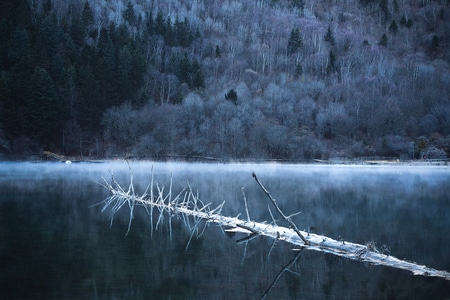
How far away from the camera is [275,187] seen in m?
33.5

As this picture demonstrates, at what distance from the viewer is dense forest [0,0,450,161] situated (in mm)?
73750

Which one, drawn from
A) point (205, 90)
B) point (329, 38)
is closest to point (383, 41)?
point (329, 38)

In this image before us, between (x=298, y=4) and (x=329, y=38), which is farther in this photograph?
(x=298, y=4)

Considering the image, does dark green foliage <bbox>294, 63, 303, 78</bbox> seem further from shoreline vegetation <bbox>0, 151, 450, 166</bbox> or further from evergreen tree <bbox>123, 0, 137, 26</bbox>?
evergreen tree <bbox>123, 0, 137, 26</bbox>

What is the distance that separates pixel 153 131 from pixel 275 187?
45279mm

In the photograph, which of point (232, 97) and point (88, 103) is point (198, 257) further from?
point (232, 97)

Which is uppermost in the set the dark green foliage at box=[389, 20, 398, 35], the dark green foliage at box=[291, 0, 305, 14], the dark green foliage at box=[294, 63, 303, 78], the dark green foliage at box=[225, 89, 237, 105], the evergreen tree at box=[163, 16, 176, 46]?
the dark green foliage at box=[291, 0, 305, 14]

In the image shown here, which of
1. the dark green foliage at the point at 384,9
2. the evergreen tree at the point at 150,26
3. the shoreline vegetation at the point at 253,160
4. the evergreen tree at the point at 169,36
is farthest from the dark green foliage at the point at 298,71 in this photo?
the dark green foliage at the point at 384,9

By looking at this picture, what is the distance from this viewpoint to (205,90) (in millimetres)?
92688

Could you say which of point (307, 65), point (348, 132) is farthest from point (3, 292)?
point (307, 65)

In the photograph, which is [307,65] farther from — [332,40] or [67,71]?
[67,71]

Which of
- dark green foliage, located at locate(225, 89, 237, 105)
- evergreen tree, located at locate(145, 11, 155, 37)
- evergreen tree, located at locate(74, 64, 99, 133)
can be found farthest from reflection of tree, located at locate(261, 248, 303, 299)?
evergreen tree, located at locate(145, 11, 155, 37)

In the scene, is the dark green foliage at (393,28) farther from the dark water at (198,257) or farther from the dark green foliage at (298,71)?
the dark water at (198,257)

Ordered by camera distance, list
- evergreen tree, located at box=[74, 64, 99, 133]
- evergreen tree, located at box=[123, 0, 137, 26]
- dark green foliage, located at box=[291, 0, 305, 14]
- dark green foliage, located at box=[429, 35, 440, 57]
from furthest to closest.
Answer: dark green foliage, located at box=[291, 0, 305, 14], dark green foliage, located at box=[429, 35, 440, 57], evergreen tree, located at box=[123, 0, 137, 26], evergreen tree, located at box=[74, 64, 99, 133]
